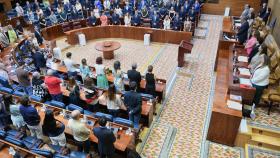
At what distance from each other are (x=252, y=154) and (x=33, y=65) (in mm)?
8396

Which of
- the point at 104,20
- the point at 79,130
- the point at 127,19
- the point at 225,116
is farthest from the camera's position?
the point at 104,20

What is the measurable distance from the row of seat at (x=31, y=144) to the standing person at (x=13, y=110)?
1.17ft

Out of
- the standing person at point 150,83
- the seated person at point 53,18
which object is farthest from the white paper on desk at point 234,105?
the seated person at point 53,18

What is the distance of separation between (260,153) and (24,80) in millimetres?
7031

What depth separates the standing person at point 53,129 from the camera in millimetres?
4739

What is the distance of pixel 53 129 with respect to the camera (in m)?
4.92

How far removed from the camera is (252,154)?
18.7 ft

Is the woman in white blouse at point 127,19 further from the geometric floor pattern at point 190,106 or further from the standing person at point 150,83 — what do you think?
the standing person at point 150,83

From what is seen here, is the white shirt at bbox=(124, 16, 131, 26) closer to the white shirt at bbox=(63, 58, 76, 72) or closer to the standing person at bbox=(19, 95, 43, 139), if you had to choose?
the white shirt at bbox=(63, 58, 76, 72)

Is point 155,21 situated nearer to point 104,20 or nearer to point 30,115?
point 104,20

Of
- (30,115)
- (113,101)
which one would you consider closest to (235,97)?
(113,101)

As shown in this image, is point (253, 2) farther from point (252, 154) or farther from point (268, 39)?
point (252, 154)

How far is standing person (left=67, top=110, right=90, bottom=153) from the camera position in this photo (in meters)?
4.64

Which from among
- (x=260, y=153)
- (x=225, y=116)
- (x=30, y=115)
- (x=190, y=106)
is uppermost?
(x=30, y=115)
